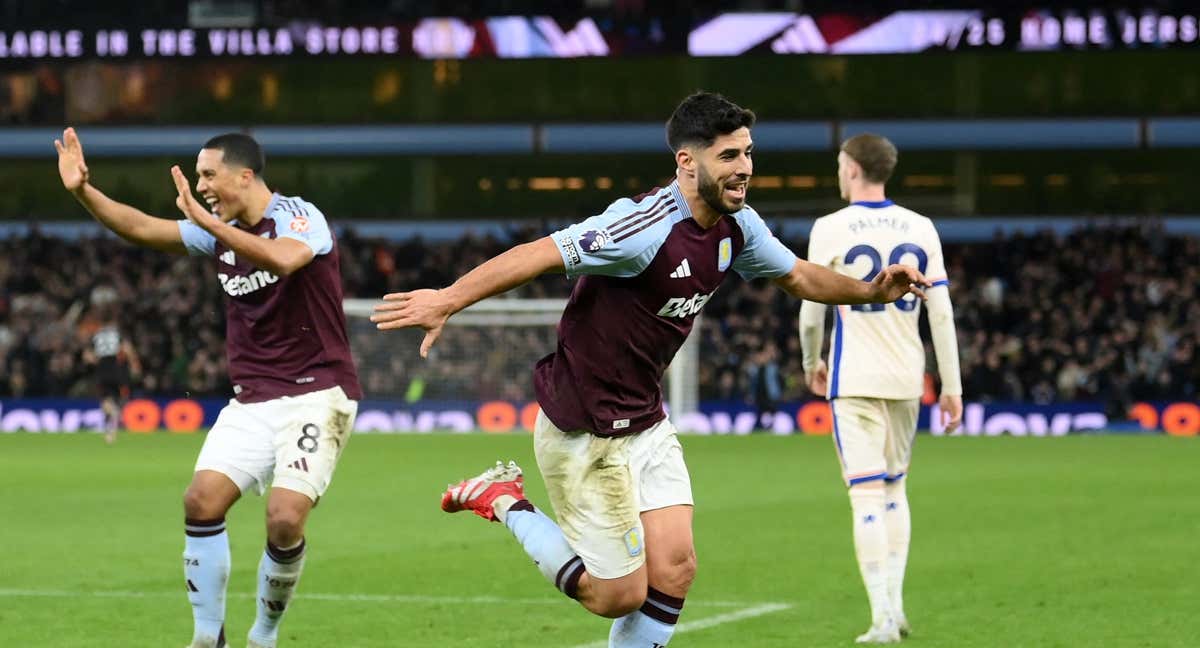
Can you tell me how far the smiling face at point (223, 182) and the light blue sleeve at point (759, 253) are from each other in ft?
7.98

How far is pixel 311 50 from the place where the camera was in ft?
112

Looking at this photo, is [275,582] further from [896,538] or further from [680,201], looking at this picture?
[896,538]

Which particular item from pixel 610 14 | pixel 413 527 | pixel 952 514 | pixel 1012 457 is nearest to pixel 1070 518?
pixel 952 514

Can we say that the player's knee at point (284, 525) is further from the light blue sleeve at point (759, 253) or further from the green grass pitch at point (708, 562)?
the light blue sleeve at point (759, 253)

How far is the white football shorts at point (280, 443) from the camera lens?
8.11 metres

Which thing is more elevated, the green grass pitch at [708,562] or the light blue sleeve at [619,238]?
the light blue sleeve at [619,238]

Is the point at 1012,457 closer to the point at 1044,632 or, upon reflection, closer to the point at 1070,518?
the point at 1070,518

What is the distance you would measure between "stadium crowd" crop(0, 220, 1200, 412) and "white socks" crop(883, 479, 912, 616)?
20.7 m

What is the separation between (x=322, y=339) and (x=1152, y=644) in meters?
4.13

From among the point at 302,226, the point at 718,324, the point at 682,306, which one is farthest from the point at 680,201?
the point at 718,324

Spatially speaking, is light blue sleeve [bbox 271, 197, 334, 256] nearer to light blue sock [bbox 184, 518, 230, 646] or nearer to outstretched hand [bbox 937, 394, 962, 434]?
light blue sock [bbox 184, 518, 230, 646]

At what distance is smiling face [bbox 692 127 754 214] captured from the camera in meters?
6.60

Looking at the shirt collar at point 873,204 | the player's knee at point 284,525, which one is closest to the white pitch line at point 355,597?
the shirt collar at point 873,204

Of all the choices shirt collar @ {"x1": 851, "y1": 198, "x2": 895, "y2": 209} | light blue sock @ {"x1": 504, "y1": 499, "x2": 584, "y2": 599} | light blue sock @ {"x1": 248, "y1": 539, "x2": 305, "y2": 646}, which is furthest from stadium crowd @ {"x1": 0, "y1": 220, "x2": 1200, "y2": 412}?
light blue sock @ {"x1": 504, "y1": 499, "x2": 584, "y2": 599}
